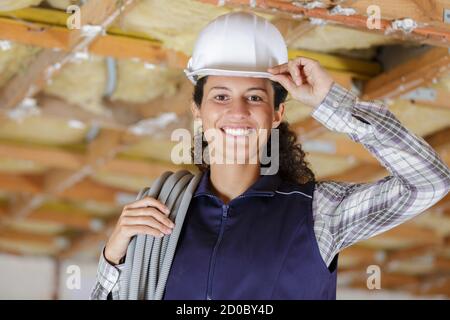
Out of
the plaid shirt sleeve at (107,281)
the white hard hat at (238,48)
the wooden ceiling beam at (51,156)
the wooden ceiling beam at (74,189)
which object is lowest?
the plaid shirt sleeve at (107,281)

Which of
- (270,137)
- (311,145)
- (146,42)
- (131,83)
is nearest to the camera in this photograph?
(270,137)

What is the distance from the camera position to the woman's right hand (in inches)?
66.7

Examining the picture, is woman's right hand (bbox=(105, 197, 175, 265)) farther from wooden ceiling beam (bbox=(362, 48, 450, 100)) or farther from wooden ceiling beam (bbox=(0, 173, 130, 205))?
wooden ceiling beam (bbox=(0, 173, 130, 205))

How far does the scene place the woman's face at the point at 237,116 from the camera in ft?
5.75

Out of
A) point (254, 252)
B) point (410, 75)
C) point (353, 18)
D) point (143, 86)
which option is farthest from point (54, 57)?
point (254, 252)

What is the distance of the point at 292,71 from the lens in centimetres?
168

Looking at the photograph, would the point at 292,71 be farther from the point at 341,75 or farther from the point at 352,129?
the point at 341,75

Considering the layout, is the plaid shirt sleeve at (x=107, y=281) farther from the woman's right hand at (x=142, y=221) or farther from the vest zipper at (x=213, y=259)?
the vest zipper at (x=213, y=259)

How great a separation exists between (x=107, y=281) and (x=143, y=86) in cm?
213

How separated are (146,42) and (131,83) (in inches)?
22.3

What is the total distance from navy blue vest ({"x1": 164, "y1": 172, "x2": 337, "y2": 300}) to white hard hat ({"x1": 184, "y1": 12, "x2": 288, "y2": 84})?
25 centimetres

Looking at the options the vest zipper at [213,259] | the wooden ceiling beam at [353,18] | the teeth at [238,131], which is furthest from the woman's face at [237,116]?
the wooden ceiling beam at [353,18]

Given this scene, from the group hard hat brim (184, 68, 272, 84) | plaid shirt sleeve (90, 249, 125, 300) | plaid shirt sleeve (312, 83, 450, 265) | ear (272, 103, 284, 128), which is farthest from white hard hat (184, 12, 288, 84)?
plaid shirt sleeve (90, 249, 125, 300)

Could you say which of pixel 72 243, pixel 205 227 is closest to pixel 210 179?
pixel 205 227
